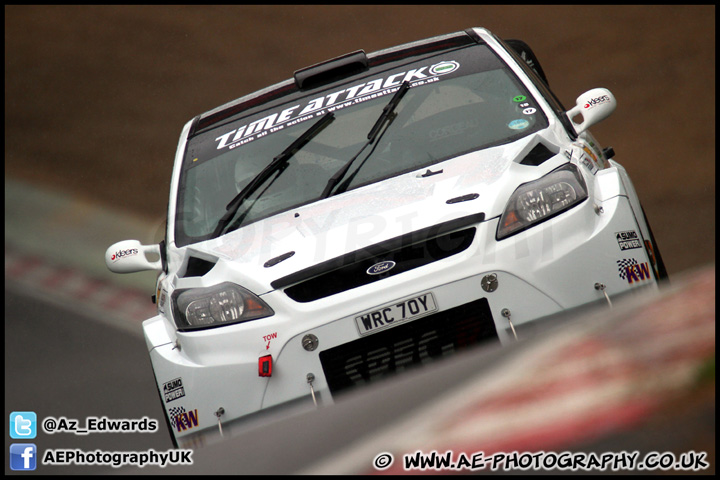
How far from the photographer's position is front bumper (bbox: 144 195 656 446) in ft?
12.2

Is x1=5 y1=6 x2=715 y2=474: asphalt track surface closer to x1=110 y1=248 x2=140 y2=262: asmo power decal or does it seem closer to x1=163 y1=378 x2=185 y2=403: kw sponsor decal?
x1=163 y1=378 x2=185 y2=403: kw sponsor decal

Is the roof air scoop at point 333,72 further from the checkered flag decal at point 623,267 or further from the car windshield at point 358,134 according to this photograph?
the checkered flag decal at point 623,267

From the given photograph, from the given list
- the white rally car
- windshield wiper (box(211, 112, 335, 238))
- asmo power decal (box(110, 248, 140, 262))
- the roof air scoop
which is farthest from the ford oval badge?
the roof air scoop

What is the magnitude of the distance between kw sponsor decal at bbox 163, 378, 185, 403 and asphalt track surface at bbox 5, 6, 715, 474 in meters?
0.41

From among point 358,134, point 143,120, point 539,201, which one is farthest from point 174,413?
point 143,120

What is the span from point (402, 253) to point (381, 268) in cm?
11

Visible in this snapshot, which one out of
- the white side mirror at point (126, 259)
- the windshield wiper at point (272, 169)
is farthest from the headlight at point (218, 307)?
the white side mirror at point (126, 259)

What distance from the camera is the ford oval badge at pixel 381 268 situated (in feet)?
12.4

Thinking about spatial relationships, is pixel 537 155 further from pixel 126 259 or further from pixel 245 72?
pixel 245 72

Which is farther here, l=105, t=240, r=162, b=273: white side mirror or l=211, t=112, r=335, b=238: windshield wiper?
l=105, t=240, r=162, b=273: white side mirror

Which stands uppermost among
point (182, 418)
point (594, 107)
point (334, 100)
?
point (334, 100)

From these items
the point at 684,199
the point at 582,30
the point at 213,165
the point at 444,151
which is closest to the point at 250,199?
the point at 213,165

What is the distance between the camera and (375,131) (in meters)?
4.75

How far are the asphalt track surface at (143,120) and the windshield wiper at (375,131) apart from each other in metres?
1.53
